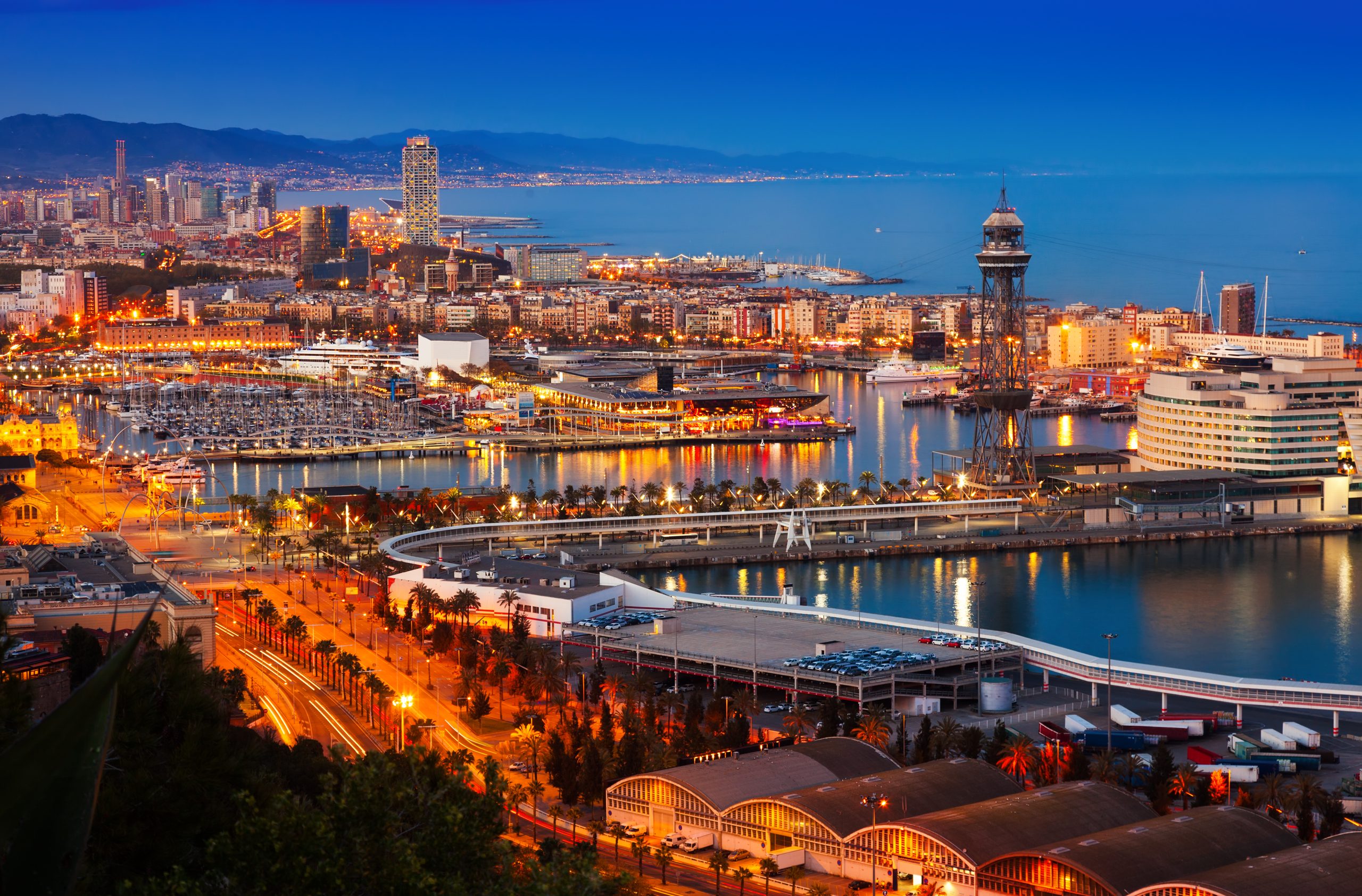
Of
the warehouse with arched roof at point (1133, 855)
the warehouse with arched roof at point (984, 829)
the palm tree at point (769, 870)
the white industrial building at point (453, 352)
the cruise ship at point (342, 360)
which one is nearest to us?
the warehouse with arched roof at point (1133, 855)

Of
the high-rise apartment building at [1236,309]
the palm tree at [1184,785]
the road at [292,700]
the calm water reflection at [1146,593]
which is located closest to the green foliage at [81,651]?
the road at [292,700]

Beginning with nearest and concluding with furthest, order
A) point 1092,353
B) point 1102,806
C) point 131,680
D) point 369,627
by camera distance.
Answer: point 131,680 → point 1102,806 → point 369,627 → point 1092,353

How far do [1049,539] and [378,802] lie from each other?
14897mm

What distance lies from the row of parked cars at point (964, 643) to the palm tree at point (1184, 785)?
307 cm

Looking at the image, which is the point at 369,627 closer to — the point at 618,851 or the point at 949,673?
the point at 949,673

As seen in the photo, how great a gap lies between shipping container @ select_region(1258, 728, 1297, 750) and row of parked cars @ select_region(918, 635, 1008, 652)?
84.9 inches

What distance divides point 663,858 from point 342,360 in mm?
30896

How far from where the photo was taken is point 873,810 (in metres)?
7.70

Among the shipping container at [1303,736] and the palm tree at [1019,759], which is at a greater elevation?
the palm tree at [1019,759]

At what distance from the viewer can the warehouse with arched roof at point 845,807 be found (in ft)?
25.4

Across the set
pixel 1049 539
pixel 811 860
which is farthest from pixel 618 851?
pixel 1049 539

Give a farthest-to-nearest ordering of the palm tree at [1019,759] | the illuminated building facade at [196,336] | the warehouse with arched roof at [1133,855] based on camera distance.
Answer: the illuminated building facade at [196,336] → the palm tree at [1019,759] → the warehouse with arched roof at [1133,855]

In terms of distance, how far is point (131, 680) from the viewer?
582cm

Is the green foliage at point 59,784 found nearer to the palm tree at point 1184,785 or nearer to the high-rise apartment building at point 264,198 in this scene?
the palm tree at point 1184,785
